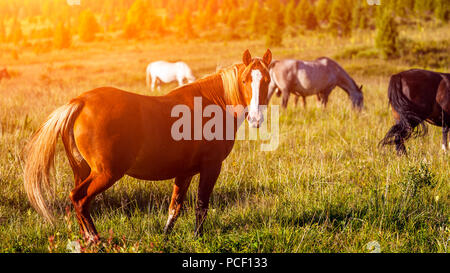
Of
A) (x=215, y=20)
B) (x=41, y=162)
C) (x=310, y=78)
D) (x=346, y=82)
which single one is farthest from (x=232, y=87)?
(x=215, y=20)

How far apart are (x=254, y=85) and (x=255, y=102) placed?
149 mm

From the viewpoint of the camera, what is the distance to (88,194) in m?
2.83

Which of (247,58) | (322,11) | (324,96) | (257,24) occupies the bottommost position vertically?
(324,96)

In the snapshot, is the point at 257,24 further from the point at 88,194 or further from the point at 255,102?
the point at 88,194

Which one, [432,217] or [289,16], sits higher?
[289,16]

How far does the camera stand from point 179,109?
3174 mm

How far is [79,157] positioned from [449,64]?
26233 mm

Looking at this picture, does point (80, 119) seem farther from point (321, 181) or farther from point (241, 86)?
point (321, 181)

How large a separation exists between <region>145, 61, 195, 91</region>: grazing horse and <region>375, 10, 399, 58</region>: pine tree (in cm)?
1625

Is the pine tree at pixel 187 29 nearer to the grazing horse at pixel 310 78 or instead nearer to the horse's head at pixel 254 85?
the grazing horse at pixel 310 78

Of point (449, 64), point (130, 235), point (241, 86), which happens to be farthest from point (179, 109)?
point (449, 64)

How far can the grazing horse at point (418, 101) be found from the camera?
6.27 meters

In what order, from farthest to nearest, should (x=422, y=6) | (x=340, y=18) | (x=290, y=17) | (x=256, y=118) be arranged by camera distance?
(x=290, y=17)
(x=340, y=18)
(x=422, y=6)
(x=256, y=118)

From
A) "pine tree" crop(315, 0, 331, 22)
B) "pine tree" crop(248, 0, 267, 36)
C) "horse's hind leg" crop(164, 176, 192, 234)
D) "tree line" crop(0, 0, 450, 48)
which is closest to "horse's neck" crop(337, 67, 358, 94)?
"horse's hind leg" crop(164, 176, 192, 234)
